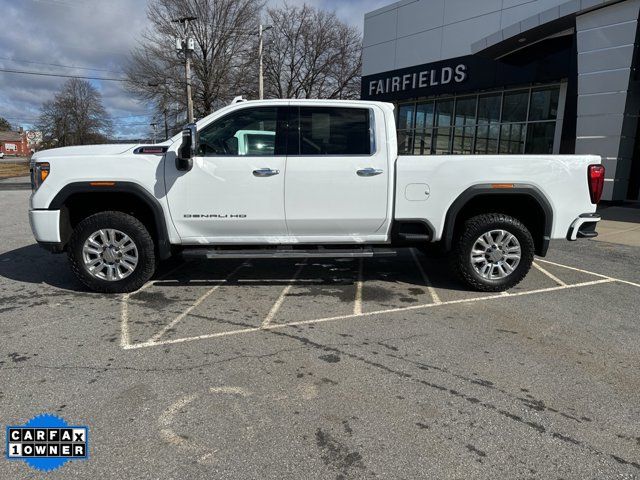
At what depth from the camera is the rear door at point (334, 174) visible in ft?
16.8

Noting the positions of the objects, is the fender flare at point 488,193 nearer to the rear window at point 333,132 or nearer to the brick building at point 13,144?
the rear window at point 333,132

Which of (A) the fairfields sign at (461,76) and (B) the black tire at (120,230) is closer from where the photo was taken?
(B) the black tire at (120,230)

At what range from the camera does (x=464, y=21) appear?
18641 millimetres

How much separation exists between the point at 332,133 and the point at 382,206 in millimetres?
972

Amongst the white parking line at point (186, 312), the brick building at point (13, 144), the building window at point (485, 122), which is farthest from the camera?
the brick building at point (13, 144)

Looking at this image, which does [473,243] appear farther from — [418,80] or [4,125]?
[4,125]

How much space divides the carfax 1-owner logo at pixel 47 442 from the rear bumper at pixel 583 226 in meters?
5.07

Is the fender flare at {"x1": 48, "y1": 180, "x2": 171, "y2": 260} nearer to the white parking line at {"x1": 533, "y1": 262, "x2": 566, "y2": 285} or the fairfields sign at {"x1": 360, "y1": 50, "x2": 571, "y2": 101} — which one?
the white parking line at {"x1": 533, "y1": 262, "x2": 566, "y2": 285}

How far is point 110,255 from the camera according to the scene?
5176 mm

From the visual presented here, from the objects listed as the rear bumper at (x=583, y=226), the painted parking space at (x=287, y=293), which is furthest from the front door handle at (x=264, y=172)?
the rear bumper at (x=583, y=226)

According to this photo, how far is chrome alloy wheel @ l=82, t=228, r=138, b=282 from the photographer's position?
514 centimetres

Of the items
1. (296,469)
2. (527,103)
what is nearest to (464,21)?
(527,103)

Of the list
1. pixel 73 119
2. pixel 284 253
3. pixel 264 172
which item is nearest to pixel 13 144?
pixel 73 119

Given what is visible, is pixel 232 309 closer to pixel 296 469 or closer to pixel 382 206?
pixel 382 206
